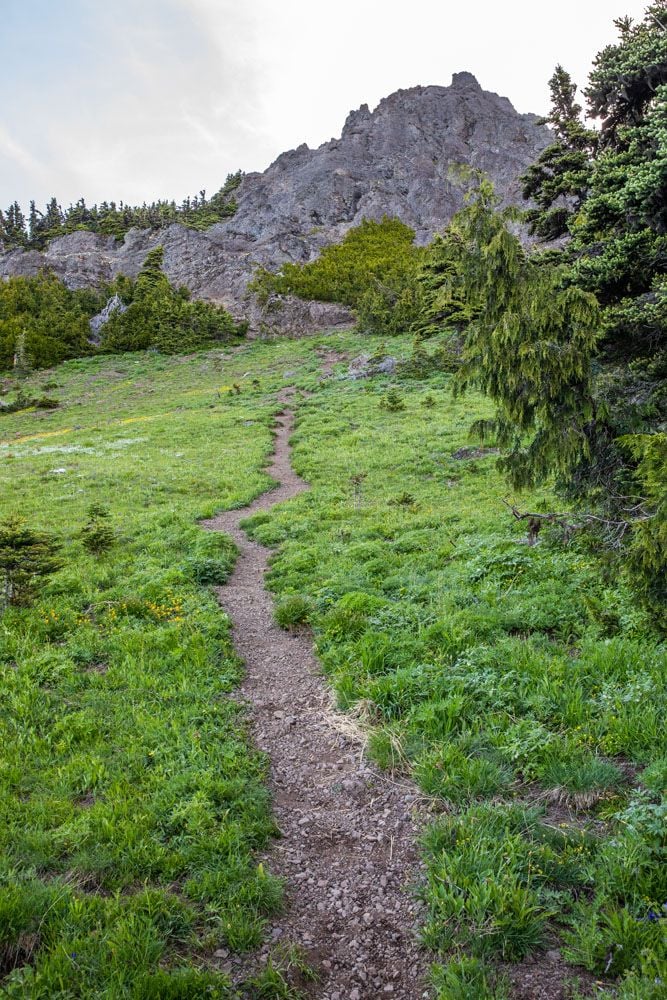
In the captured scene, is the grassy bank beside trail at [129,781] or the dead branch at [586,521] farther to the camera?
the dead branch at [586,521]

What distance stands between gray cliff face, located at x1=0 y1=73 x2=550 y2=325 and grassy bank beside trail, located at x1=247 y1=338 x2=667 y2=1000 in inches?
2780

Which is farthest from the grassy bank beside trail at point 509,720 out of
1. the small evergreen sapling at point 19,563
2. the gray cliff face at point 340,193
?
the gray cliff face at point 340,193

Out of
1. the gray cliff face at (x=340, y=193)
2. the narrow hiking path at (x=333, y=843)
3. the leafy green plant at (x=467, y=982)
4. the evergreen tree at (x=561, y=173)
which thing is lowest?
the narrow hiking path at (x=333, y=843)

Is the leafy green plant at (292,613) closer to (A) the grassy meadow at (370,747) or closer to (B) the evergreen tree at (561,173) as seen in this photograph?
(A) the grassy meadow at (370,747)

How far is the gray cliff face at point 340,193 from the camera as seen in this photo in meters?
88.3

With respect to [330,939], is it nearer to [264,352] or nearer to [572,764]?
[572,764]

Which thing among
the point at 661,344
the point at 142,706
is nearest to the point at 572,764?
the point at 142,706

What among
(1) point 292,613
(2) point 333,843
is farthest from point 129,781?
(1) point 292,613

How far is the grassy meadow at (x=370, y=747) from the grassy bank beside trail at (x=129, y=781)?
25 mm

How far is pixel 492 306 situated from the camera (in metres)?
8.66

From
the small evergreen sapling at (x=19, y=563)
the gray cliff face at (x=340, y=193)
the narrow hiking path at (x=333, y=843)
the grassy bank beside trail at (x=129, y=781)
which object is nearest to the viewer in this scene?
the grassy bank beside trail at (x=129, y=781)

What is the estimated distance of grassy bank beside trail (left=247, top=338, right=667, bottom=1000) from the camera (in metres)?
4.11

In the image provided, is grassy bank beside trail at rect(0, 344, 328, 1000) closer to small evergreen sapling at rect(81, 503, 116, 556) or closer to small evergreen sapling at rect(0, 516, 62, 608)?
small evergreen sapling at rect(81, 503, 116, 556)

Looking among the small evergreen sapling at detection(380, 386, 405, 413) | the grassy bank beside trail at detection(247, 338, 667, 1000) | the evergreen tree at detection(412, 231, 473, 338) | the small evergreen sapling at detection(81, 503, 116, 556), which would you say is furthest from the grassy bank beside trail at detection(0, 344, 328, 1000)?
the small evergreen sapling at detection(380, 386, 405, 413)
